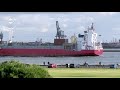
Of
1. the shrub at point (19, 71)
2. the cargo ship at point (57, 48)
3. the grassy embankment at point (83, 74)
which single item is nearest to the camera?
the shrub at point (19, 71)

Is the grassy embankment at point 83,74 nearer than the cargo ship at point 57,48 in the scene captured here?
Yes

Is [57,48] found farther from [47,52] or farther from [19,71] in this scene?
[19,71]

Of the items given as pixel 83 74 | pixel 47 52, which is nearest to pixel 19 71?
pixel 83 74

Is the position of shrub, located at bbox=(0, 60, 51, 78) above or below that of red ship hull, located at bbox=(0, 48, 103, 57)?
above

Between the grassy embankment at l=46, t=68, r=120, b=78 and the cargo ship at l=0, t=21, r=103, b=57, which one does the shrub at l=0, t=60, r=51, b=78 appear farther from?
the cargo ship at l=0, t=21, r=103, b=57

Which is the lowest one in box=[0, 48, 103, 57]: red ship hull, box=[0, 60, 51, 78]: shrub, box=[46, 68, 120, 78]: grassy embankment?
box=[46, 68, 120, 78]: grassy embankment

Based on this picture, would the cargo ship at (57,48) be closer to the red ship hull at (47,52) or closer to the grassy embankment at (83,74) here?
the red ship hull at (47,52)

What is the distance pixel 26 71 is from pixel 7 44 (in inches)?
1280

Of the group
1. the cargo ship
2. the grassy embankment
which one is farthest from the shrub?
the cargo ship

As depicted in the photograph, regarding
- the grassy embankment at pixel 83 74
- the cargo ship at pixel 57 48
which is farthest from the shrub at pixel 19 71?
the cargo ship at pixel 57 48

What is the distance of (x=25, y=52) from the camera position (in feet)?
139
